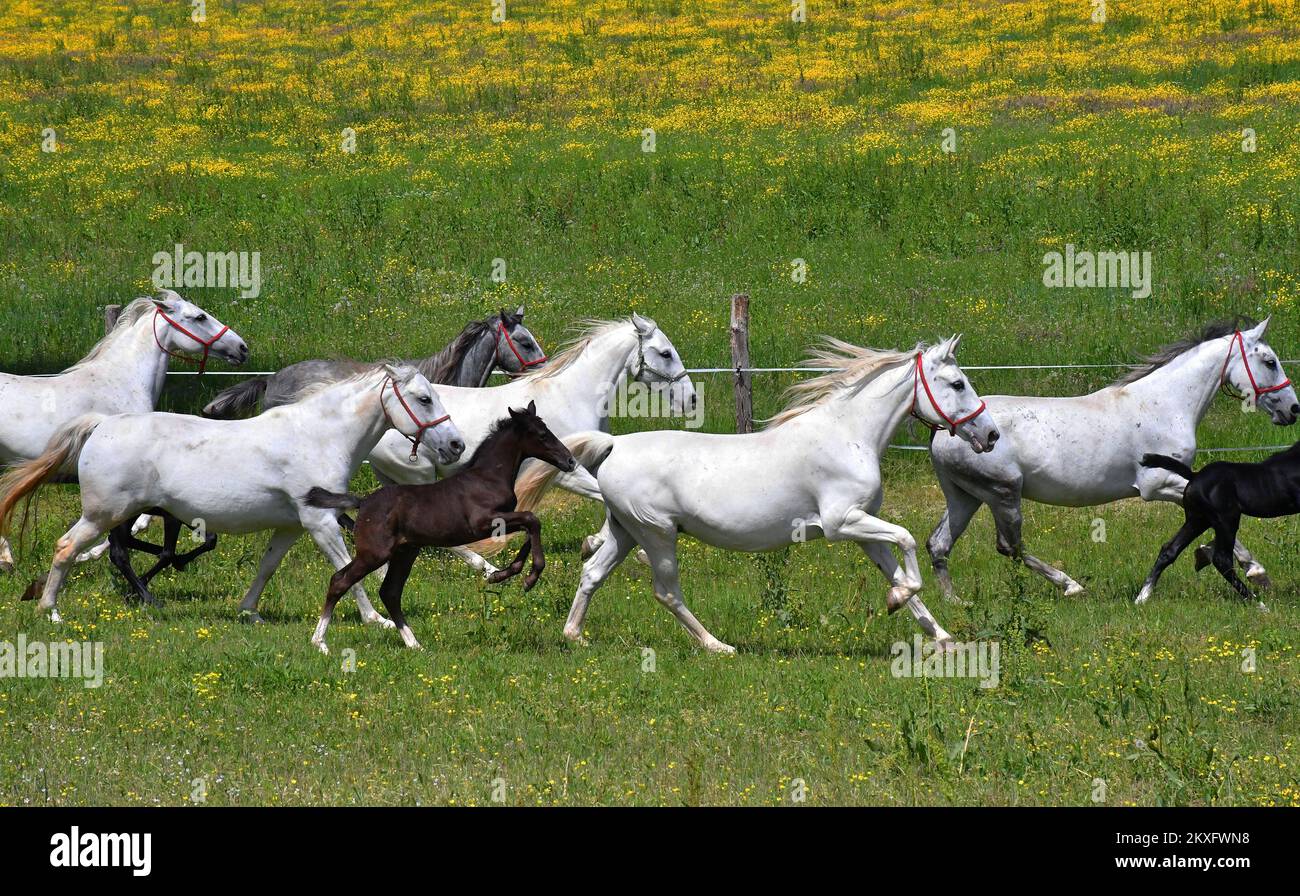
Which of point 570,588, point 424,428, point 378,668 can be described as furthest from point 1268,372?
point 378,668

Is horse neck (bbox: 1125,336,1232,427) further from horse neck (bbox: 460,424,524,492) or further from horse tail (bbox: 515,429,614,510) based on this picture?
horse neck (bbox: 460,424,524,492)

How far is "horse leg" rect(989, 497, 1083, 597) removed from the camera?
11.8m

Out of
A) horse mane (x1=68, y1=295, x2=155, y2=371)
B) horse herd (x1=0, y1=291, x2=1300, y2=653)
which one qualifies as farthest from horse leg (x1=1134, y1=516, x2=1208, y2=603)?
horse mane (x1=68, y1=295, x2=155, y2=371)

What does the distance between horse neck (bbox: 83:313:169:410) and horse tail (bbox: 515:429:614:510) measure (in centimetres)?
374

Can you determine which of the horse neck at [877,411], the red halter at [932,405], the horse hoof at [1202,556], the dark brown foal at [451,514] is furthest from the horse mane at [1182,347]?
the dark brown foal at [451,514]

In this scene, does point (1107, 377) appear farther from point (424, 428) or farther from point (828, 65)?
point (828, 65)

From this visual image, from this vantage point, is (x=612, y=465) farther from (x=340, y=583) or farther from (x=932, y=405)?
(x=932, y=405)

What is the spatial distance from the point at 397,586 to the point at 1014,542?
187 inches

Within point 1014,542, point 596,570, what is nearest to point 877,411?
point 596,570

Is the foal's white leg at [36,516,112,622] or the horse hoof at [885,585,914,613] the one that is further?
the foal's white leg at [36,516,112,622]

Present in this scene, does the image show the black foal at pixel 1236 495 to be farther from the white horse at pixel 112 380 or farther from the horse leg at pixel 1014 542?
the white horse at pixel 112 380

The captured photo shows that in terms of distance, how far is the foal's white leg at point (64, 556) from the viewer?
10.5 m

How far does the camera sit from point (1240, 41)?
3478 cm

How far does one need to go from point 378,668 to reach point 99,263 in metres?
17.6
